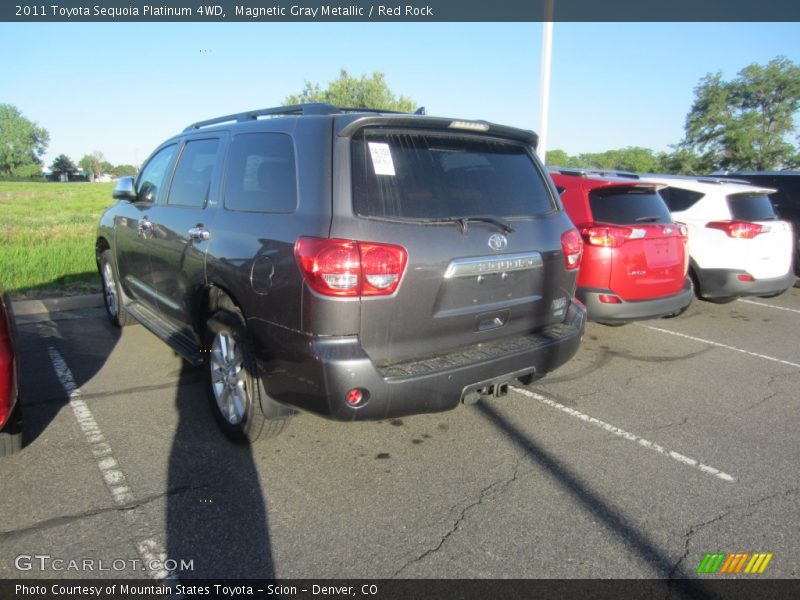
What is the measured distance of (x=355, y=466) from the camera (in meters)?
3.25

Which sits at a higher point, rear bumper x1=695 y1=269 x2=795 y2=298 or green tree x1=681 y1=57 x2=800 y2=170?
green tree x1=681 y1=57 x2=800 y2=170

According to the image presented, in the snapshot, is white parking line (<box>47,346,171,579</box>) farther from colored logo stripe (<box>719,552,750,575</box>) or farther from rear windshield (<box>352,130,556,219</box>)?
colored logo stripe (<box>719,552,750,575</box>)

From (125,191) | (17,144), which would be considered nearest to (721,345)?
(125,191)

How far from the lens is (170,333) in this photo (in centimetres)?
427

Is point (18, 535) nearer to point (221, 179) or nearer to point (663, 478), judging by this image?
point (221, 179)

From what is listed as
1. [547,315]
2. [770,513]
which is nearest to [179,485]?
[547,315]

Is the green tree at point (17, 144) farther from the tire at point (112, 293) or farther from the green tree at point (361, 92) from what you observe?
the tire at point (112, 293)

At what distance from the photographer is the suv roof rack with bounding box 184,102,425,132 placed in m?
3.15

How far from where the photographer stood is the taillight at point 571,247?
3617 millimetres

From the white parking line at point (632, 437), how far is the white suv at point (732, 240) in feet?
11.7

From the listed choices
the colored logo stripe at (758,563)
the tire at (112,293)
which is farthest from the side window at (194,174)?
the colored logo stripe at (758,563)

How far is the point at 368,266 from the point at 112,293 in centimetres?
441

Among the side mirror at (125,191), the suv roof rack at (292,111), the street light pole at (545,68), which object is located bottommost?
the side mirror at (125,191)

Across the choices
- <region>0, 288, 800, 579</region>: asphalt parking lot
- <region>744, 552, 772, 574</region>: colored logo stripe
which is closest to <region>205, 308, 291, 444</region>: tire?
<region>0, 288, 800, 579</region>: asphalt parking lot
